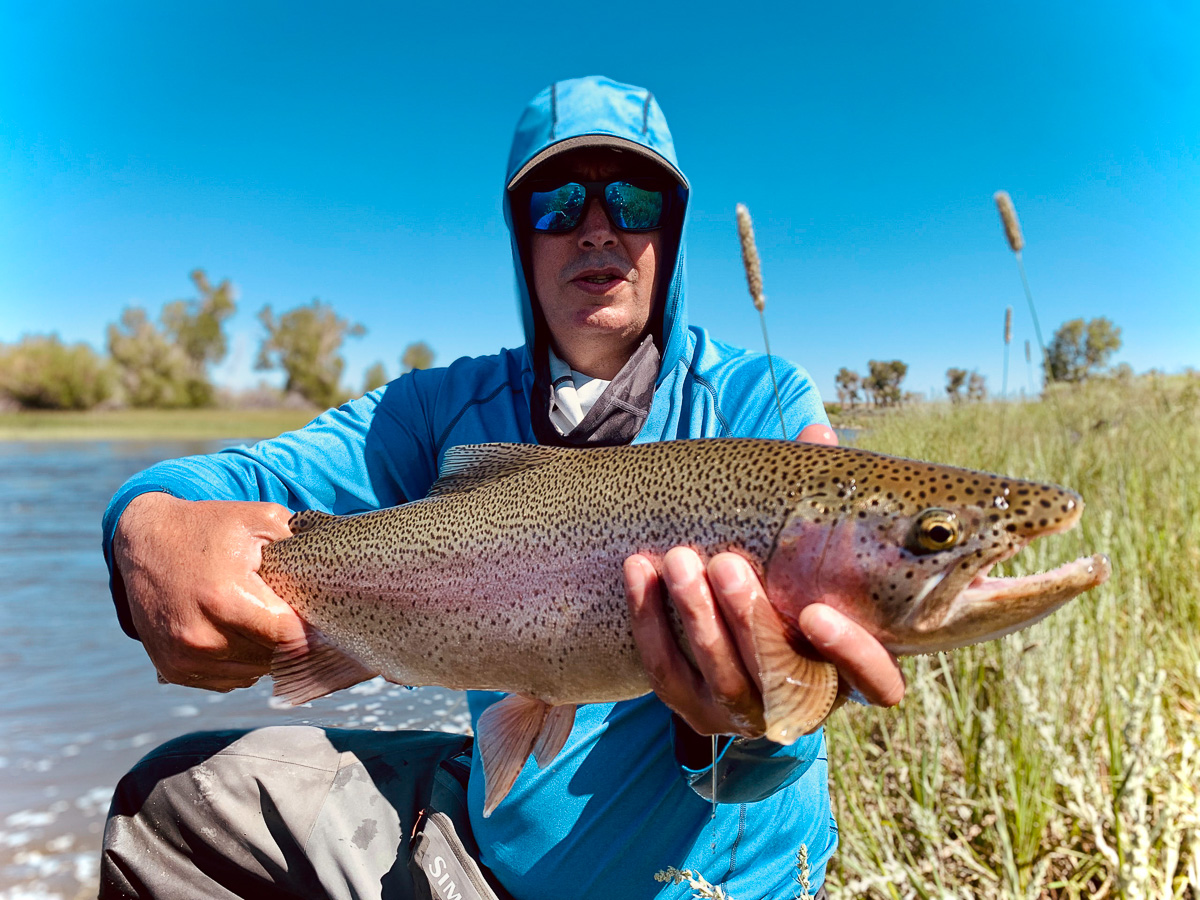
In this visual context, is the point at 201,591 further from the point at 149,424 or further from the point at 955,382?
the point at 149,424

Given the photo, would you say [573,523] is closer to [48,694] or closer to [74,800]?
[74,800]

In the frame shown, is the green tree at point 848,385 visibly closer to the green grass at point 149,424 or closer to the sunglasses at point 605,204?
the sunglasses at point 605,204

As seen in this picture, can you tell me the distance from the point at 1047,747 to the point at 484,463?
2.29 m

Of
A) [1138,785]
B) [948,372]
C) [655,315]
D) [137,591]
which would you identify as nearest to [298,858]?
[137,591]

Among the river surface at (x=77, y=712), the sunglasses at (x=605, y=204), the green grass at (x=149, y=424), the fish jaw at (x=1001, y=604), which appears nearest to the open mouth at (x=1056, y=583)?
the fish jaw at (x=1001, y=604)

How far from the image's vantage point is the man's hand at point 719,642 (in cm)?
159

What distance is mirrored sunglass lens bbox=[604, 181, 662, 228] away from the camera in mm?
3104

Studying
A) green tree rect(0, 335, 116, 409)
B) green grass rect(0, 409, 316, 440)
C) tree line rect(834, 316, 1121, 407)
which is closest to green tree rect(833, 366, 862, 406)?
tree line rect(834, 316, 1121, 407)

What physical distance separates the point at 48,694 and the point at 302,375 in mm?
69530

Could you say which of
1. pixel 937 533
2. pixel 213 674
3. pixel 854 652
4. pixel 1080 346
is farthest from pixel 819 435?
pixel 1080 346

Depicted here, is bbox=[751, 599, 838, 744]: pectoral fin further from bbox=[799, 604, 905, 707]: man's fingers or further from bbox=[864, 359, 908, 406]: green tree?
bbox=[864, 359, 908, 406]: green tree

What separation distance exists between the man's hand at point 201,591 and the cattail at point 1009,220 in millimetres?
4205

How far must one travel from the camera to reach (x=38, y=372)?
62.2 m

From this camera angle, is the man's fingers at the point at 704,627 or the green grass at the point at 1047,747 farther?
the green grass at the point at 1047,747
